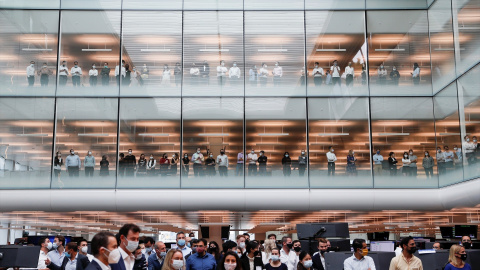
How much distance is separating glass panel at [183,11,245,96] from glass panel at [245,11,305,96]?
496 mm

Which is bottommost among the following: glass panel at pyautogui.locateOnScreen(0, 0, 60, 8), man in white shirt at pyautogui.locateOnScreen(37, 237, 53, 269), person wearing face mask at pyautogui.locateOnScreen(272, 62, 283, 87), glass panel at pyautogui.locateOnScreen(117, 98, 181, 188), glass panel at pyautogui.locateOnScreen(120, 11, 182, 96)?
man in white shirt at pyautogui.locateOnScreen(37, 237, 53, 269)

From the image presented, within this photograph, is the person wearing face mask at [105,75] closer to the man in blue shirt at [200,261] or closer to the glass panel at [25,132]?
the glass panel at [25,132]

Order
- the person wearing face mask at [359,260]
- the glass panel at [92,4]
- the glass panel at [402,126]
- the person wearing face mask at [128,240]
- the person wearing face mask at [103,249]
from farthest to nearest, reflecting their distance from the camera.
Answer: the glass panel at [92,4] < the glass panel at [402,126] < the person wearing face mask at [359,260] < the person wearing face mask at [128,240] < the person wearing face mask at [103,249]

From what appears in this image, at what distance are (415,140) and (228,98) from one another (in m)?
8.97

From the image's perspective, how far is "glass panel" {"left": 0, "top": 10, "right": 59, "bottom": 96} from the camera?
27531 mm

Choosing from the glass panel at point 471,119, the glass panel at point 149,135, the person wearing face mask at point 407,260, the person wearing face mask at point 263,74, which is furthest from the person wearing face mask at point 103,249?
the person wearing face mask at point 263,74

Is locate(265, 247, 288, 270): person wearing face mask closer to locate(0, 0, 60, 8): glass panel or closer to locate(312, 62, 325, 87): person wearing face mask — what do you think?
locate(312, 62, 325, 87): person wearing face mask

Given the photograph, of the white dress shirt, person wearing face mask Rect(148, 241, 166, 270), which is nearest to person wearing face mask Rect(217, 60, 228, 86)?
the white dress shirt

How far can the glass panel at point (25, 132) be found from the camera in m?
26.9

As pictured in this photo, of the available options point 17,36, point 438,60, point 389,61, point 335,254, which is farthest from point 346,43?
point 335,254

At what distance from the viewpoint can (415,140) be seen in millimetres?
27469

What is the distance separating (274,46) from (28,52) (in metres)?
11.9

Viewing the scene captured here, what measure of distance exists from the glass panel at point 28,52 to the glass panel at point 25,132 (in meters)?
0.52

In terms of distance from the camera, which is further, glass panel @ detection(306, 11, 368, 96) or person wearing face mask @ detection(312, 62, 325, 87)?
person wearing face mask @ detection(312, 62, 325, 87)
